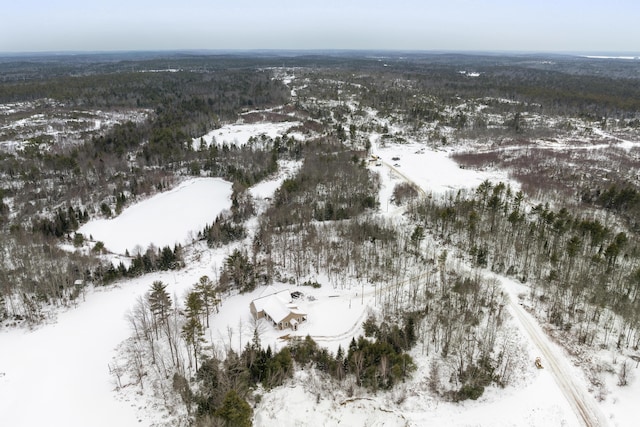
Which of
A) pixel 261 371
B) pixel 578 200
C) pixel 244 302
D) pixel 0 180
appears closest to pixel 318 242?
pixel 244 302

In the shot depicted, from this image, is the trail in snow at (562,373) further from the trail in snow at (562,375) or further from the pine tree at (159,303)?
the pine tree at (159,303)

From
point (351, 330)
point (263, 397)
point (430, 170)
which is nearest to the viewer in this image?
point (263, 397)

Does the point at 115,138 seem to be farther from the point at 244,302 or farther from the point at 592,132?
the point at 592,132

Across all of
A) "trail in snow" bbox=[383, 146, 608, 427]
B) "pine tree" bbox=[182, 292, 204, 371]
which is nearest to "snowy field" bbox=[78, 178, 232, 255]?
"pine tree" bbox=[182, 292, 204, 371]

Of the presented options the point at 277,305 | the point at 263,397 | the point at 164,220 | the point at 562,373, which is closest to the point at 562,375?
the point at 562,373

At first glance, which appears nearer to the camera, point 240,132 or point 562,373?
point 562,373

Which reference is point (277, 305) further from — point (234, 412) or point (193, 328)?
point (234, 412)
